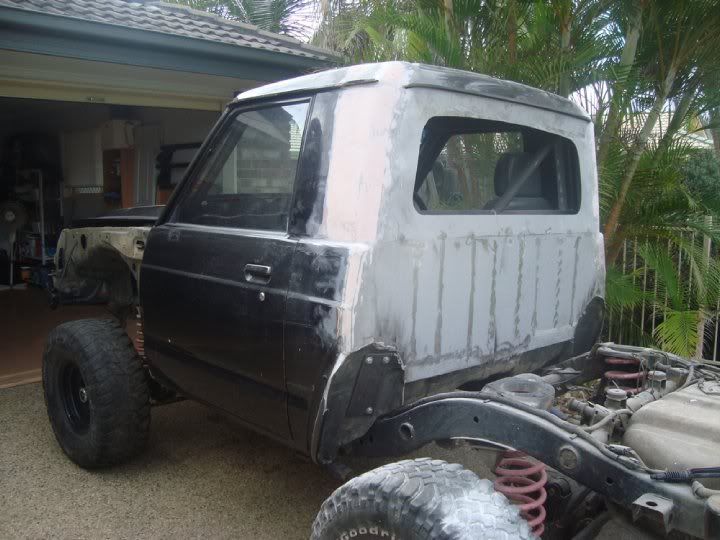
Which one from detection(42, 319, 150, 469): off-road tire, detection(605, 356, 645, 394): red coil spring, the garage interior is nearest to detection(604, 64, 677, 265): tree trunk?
detection(605, 356, 645, 394): red coil spring

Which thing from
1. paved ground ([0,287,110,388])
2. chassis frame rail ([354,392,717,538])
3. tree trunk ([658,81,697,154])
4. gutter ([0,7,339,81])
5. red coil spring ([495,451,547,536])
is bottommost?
paved ground ([0,287,110,388])

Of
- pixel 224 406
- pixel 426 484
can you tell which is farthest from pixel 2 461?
pixel 426 484

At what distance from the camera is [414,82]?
7.82ft

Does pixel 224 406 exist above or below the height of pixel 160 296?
below

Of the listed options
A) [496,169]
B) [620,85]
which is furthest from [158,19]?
[496,169]

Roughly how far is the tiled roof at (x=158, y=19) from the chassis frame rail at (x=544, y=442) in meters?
4.10

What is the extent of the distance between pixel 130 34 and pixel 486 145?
3.25 metres

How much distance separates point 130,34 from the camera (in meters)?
5.21

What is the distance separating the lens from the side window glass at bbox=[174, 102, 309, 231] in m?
2.71

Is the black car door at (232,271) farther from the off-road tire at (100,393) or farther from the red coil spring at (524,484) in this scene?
the red coil spring at (524,484)

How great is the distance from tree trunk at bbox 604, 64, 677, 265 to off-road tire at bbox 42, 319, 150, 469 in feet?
12.5

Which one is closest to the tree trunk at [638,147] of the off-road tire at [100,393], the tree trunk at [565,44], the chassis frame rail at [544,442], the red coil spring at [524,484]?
the tree trunk at [565,44]

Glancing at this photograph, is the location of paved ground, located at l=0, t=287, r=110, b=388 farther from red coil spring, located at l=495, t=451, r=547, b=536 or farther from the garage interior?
red coil spring, located at l=495, t=451, r=547, b=536

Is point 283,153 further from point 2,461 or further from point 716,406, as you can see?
point 2,461
